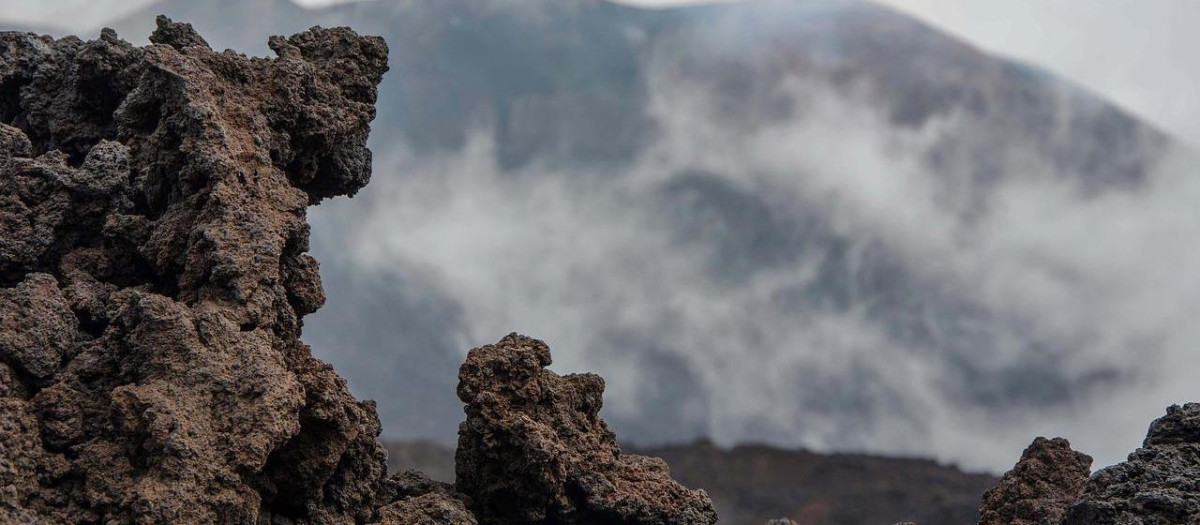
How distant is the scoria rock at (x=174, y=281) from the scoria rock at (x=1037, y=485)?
465 cm

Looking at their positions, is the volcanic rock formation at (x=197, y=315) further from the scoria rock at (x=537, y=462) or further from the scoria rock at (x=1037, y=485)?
the scoria rock at (x=1037, y=485)

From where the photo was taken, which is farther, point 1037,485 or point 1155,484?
point 1037,485

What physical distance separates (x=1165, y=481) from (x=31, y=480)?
6.33 m

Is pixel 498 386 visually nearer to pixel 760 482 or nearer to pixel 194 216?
pixel 194 216

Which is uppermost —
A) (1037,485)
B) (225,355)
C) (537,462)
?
(1037,485)

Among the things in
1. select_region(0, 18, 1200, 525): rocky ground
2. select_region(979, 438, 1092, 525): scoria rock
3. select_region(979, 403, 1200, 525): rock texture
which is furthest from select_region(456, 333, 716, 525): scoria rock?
select_region(979, 403, 1200, 525): rock texture

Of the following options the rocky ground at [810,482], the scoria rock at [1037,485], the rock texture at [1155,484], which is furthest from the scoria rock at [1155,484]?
the rocky ground at [810,482]

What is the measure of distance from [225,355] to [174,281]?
107 cm

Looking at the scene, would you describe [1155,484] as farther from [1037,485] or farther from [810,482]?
[810,482]

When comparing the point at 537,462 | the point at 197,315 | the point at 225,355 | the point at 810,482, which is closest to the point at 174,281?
the point at 197,315

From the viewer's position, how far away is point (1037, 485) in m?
9.95

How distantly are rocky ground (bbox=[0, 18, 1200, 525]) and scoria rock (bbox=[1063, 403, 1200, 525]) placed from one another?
14 millimetres

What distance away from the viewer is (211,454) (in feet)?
21.7

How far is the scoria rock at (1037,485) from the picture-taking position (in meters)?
9.80
